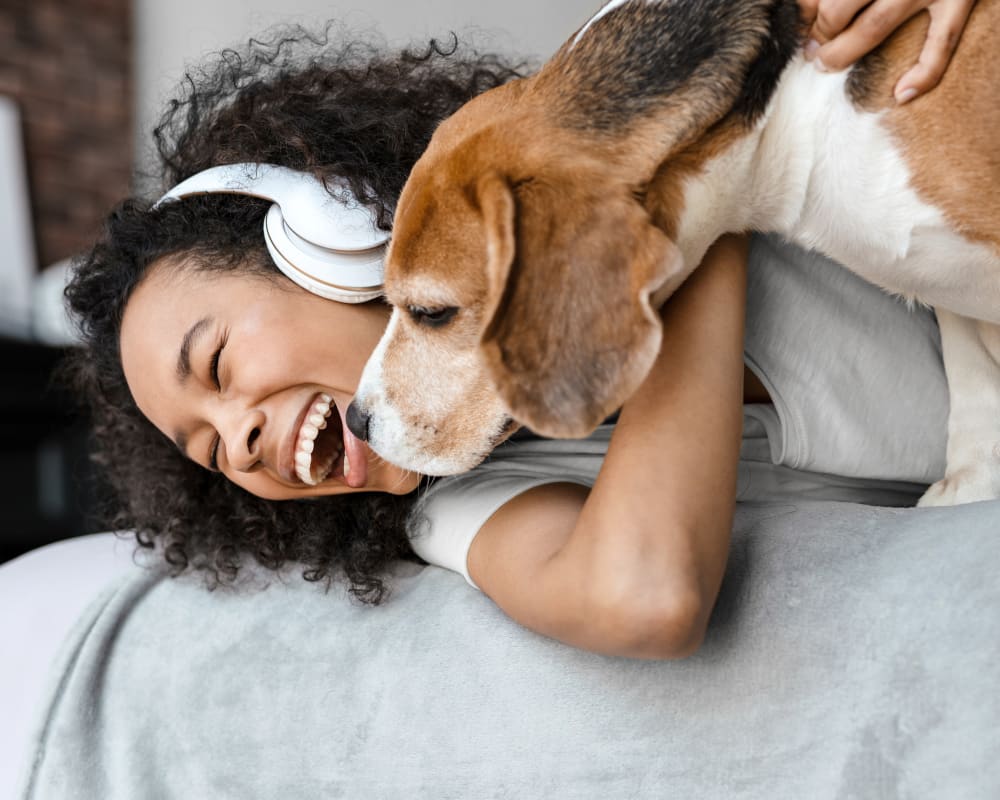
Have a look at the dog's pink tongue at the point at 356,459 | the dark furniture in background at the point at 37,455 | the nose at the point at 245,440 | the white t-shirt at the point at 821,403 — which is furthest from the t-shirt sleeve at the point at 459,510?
the dark furniture in background at the point at 37,455

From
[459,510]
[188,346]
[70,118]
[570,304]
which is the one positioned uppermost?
[570,304]

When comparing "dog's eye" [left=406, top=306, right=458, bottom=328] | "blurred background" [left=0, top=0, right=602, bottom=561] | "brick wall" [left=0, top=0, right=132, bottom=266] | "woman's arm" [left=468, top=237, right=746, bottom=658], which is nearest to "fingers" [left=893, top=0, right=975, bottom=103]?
"woman's arm" [left=468, top=237, right=746, bottom=658]

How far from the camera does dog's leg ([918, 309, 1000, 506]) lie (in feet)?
3.77

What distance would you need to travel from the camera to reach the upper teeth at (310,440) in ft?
4.05

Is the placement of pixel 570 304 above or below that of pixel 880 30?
below

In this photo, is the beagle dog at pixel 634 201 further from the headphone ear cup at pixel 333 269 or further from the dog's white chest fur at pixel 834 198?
the headphone ear cup at pixel 333 269

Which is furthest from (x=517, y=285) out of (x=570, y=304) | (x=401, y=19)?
(x=401, y=19)

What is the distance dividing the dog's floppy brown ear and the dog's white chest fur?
143 mm

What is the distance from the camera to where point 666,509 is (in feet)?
3.07

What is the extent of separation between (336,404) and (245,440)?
0.12 meters

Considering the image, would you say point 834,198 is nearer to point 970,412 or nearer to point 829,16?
point 829,16

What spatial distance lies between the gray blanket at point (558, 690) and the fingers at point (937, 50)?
1.31ft

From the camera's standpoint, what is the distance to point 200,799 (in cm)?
114

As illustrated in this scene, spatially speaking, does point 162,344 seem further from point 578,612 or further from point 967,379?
point 967,379
